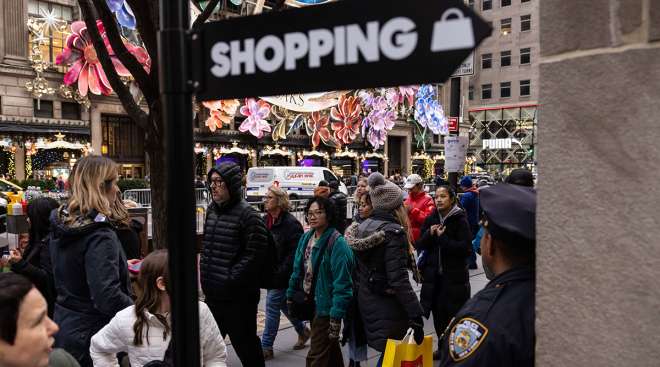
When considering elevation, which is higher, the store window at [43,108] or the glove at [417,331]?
the store window at [43,108]

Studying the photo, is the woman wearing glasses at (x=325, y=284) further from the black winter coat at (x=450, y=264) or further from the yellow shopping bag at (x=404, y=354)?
the black winter coat at (x=450, y=264)

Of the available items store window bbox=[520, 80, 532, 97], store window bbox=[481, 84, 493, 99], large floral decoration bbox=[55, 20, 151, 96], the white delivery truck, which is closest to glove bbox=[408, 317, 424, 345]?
large floral decoration bbox=[55, 20, 151, 96]

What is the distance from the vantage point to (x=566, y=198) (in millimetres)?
1363

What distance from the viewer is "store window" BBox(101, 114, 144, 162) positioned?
35.2 m

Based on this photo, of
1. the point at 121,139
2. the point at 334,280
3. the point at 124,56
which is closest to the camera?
the point at 334,280

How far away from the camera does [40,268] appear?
13.6 ft

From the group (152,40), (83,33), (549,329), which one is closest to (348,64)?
(549,329)

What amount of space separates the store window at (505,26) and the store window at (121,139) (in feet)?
157

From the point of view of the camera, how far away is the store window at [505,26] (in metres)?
67.4

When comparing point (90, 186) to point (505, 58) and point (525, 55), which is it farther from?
point (505, 58)

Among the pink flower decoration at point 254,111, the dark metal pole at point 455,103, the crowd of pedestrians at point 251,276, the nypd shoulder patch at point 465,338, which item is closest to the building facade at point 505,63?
the pink flower decoration at point 254,111

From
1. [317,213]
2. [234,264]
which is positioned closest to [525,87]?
[317,213]

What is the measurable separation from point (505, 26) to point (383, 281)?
69730 mm

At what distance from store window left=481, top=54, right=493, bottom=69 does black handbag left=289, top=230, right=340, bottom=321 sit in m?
69.5
